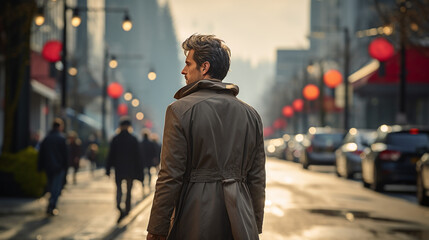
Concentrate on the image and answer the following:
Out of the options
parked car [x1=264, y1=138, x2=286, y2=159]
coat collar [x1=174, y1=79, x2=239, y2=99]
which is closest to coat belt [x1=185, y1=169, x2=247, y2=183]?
coat collar [x1=174, y1=79, x2=239, y2=99]

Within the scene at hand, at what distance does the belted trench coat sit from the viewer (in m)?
4.35

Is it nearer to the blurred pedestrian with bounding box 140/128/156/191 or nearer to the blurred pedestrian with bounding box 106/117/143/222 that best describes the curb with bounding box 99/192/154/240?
the blurred pedestrian with bounding box 106/117/143/222

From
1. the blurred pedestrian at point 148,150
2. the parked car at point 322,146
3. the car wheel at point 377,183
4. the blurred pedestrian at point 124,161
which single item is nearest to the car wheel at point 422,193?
the car wheel at point 377,183

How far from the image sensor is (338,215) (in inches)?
574

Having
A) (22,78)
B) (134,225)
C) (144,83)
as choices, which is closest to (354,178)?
(22,78)

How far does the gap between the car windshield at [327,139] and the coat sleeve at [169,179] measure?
29784mm

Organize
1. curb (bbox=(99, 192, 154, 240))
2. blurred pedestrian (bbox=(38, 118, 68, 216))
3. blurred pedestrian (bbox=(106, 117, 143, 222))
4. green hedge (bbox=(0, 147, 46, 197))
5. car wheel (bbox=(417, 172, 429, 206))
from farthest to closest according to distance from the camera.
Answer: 1. green hedge (bbox=(0, 147, 46, 197))
2. car wheel (bbox=(417, 172, 429, 206))
3. blurred pedestrian (bbox=(38, 118, 68, 216))
4. blurred pedestrian (bbox=(106, 117, 143, 222))
5. curb (bbox=(99, 192, 154, 240))

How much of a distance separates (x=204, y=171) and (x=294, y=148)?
1721 inches

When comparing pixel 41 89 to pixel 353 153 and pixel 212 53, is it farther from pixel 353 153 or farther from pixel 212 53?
pixel 212 53

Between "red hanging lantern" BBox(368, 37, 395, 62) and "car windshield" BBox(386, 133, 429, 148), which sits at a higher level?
"red hanging lantern" BBox(368, 37, 395, 62)

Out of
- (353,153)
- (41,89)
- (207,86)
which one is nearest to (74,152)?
(353,153)

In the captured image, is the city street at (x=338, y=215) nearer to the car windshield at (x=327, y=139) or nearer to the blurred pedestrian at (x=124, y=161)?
the blurred pedestrian at (x=124, y=161)

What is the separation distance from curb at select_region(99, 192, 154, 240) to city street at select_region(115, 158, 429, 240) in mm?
98

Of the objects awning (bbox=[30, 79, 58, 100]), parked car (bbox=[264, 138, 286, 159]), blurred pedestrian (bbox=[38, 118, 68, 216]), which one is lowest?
parked car (bbox=[264, 138, 286, 159])
